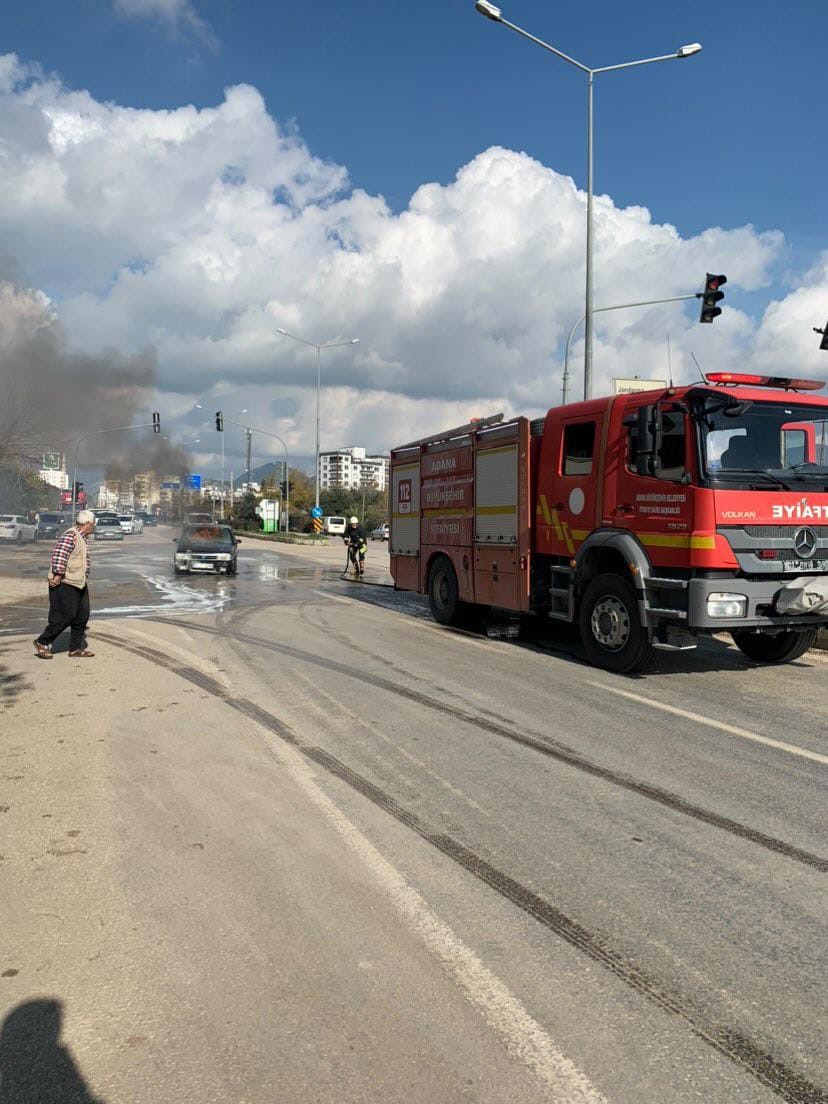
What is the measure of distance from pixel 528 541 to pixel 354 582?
1133 cm

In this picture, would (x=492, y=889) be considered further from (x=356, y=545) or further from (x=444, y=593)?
(x=356, y=545)

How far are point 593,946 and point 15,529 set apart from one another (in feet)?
144

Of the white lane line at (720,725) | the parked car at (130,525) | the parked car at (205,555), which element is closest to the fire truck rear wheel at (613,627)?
the white lane line at (720,725)

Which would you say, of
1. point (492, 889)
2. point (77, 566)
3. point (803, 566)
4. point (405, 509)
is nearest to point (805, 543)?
point (803, 566)

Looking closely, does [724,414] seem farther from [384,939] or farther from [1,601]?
[1,601]

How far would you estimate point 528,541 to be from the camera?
34.0ft

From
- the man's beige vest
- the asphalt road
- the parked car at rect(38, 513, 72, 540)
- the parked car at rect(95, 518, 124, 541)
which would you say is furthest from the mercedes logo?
the parked car at rect(95, 518, 124, 541)

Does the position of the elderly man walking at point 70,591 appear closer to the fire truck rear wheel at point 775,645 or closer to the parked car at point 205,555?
the fire truck rear wheel at point 775,645

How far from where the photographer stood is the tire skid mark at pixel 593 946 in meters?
2.44

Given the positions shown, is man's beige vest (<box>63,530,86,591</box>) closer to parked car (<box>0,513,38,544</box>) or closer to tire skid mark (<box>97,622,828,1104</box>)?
tire skid mark (<box>97,622,828,1104</box>)

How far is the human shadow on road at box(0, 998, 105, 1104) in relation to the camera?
7.76 ft

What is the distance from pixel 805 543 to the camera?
26.4 feet

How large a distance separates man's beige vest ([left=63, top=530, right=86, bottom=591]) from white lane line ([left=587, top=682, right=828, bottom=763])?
220 inches

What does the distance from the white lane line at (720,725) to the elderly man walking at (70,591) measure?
18.3 ft
